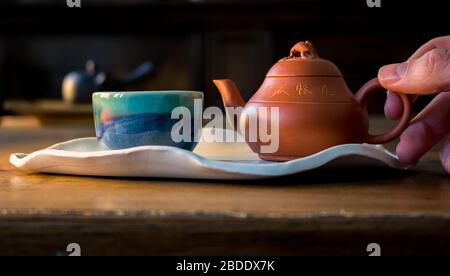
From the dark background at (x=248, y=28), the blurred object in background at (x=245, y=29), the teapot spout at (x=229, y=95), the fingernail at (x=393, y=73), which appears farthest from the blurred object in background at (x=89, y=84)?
the fingernail at (x=393, y=73)

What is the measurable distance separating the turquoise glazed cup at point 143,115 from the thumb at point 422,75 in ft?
0.58

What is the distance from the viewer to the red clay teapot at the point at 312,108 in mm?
522

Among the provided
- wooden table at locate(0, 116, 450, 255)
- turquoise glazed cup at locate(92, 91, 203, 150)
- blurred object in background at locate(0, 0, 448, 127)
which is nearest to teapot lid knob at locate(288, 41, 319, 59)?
turquoise glazed cup at locate(92, 91, 203, 150)

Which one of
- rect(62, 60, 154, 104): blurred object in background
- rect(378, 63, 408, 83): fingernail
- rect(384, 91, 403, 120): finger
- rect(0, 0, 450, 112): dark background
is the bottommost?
rect(384, 91, 403, 120): finger

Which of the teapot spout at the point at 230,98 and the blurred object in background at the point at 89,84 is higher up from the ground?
the blurred object in background at the point at 89,84

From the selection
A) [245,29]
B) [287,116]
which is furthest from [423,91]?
[245,29]

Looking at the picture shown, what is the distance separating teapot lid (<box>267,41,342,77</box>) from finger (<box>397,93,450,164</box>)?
3.4 inches

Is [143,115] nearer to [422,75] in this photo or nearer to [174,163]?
[174,163]

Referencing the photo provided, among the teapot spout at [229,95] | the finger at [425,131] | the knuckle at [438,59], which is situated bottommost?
the finger at [425,131]

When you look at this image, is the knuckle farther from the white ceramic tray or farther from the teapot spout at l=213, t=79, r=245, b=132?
the teapot spout at l=213, t=79, r=245, b=132

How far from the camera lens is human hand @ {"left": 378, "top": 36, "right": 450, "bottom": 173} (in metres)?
0.46

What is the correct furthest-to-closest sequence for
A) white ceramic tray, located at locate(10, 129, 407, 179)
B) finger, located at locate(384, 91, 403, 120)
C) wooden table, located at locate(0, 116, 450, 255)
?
1. finger, located at locate(384, 91, 403, 120)
2. white ceramic tray, located at locate(10, 129, 407, 179)
3. wooden table, located at locate(0, 116, 450, 255)

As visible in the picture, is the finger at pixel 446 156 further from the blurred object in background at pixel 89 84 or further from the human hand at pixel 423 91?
the blurred object in background at pixel 89 84

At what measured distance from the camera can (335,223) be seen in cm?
33
